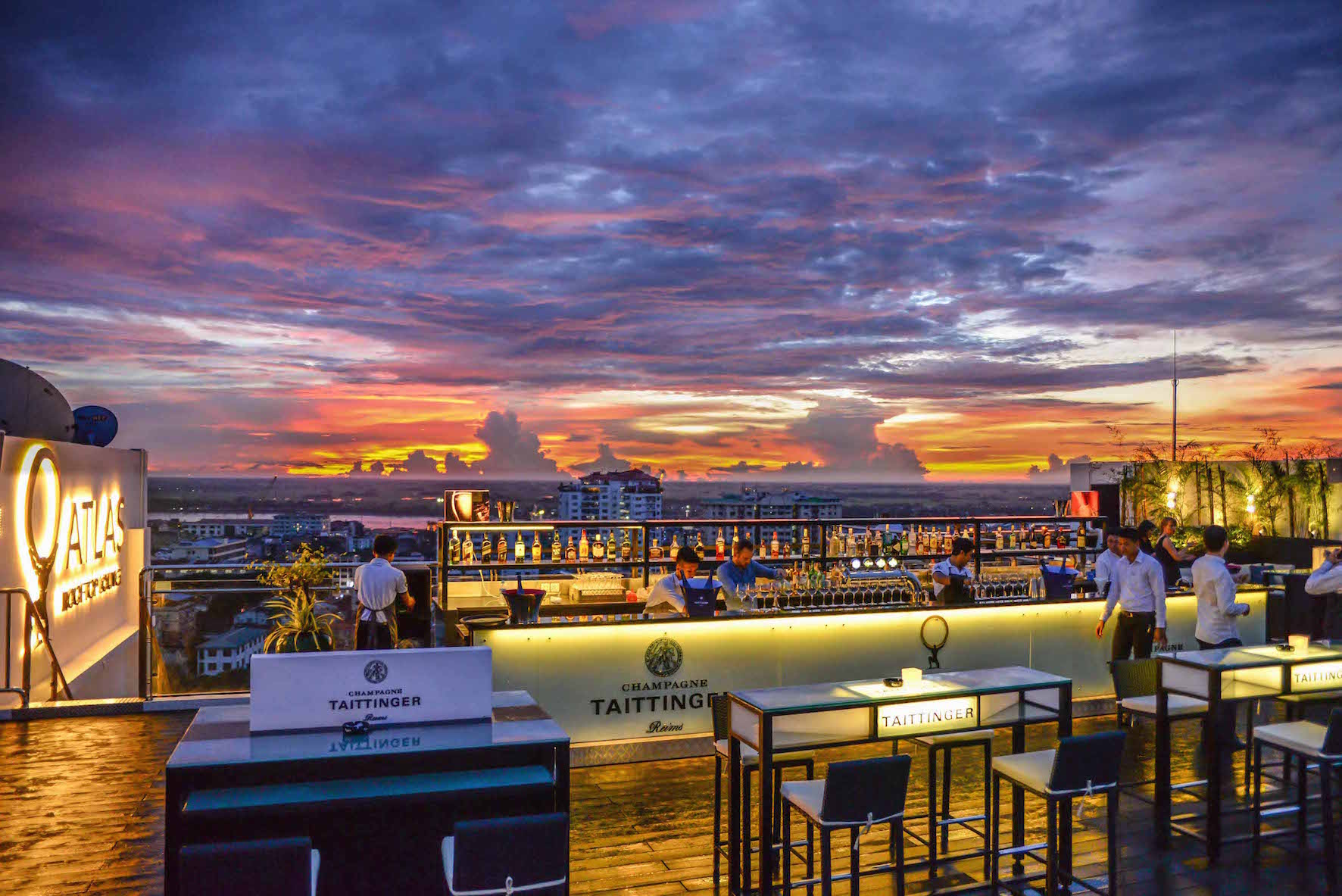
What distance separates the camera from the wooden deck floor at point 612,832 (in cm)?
419

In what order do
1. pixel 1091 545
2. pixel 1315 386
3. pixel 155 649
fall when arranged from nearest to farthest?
pixel 155 649 < pixel 1091 545 < pixel 1315 386

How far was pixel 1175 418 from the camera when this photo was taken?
52.6 ft

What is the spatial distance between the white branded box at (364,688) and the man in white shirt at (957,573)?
4828 mm

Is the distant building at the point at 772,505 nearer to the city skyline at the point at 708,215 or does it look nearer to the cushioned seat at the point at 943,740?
the city skyline at the point at 708,215

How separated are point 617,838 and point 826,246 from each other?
10.0 metres

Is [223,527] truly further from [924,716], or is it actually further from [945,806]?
[924,716]

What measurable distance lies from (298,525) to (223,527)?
2483 millimetres

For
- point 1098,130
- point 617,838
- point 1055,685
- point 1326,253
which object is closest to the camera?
point 1055,685

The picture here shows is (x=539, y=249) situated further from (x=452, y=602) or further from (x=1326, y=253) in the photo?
(x=1326, y=253)

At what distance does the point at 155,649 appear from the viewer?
8.04 meters

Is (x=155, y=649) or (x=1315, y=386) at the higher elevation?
(x=1315, y=386)

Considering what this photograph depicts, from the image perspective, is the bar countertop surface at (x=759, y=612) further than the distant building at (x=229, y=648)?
No

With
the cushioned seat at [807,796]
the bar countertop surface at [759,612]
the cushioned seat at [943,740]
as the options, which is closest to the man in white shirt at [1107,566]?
the bar countertop surface at [759,612]

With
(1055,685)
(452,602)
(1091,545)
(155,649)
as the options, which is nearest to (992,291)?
(1091,545)
